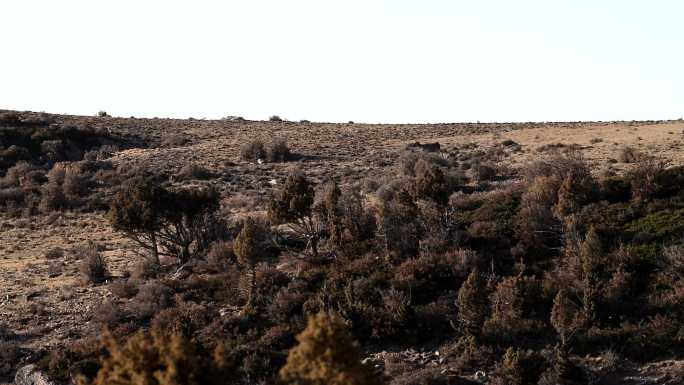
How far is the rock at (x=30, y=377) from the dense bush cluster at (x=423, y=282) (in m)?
0.33

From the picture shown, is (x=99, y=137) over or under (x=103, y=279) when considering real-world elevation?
over

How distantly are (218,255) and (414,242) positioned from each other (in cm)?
686

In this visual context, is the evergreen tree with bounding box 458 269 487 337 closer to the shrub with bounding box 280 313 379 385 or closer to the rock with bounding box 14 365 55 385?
the shrub with bounding box 280 313 379 385

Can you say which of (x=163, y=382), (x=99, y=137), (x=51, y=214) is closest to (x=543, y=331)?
(x=163, y=382)

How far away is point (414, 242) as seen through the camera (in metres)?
21.8

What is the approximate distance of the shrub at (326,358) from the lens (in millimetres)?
8797

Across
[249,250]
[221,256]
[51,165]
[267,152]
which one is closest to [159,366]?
[249,250]

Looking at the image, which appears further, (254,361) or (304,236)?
(304,236)

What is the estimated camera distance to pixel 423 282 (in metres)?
19.3

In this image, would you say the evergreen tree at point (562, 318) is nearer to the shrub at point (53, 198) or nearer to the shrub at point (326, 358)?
the shrub at point (326, 358)

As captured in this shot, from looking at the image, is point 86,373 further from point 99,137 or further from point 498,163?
point 99,137

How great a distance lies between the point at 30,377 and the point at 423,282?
10.8 metres

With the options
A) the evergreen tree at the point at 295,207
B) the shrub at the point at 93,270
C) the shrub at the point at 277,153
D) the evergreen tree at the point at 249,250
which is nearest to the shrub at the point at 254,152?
the shrub at the point at 277,153

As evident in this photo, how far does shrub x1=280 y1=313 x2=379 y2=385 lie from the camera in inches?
346
